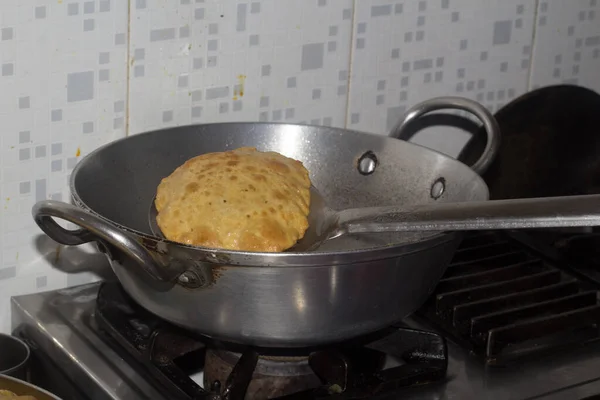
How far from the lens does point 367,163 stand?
1.07 meters

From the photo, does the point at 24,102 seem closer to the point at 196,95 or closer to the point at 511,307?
the point at 196,95

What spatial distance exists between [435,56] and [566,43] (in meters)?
0.26

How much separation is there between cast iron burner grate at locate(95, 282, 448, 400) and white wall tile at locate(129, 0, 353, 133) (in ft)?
0.78

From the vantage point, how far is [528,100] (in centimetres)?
127

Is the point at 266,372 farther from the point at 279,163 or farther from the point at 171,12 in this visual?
the point at 171,12

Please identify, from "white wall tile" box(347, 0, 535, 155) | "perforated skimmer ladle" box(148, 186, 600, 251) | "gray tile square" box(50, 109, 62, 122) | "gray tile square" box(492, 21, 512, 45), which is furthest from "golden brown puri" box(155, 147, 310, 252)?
"gray tile square" box(492, 21, 512, 45)

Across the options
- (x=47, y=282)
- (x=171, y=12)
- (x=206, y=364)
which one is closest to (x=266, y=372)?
(x=206, y=364)

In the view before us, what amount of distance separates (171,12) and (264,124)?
0.17m

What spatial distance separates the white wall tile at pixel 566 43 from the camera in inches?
51.9

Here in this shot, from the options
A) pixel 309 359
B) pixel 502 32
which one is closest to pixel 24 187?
pixel 309 359

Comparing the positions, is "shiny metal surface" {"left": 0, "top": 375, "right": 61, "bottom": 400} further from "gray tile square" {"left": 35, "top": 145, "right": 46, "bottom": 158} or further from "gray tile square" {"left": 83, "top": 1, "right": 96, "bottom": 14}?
"gray tile square" {"left": 83, "top": 1, "right": 96, "bottom": 14}

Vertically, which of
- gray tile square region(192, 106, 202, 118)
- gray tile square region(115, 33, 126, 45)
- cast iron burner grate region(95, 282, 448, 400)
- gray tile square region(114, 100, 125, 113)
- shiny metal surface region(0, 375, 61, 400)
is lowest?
cast iron burner grate region(95, 282, 448, 400)

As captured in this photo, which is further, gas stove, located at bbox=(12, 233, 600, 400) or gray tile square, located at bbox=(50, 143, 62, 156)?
gray tile square, located at bbox=(50, 143, 62, 156)

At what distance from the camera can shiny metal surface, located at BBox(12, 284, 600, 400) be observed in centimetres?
85
